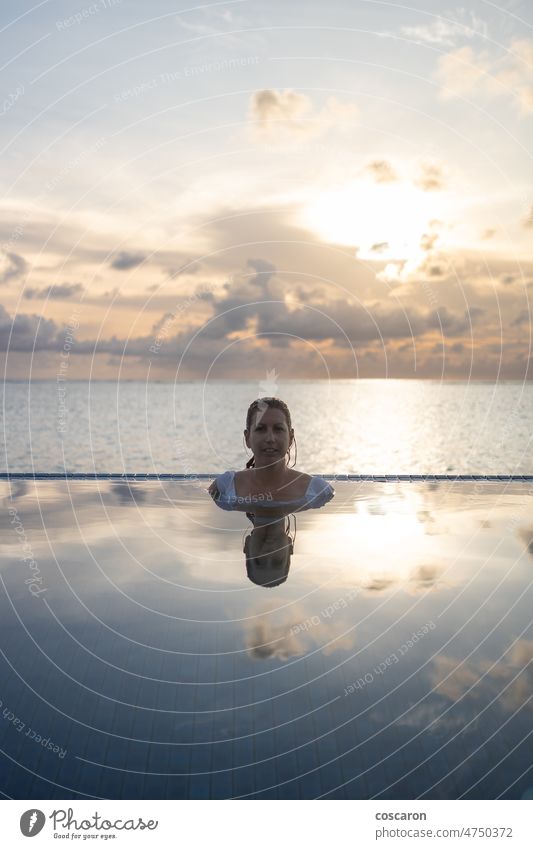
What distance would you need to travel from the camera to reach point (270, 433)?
29.7 ft

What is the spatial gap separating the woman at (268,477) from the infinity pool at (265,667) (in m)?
1.37

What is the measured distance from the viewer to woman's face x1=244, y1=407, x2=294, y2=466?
9.02 m

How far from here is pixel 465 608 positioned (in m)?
5.61

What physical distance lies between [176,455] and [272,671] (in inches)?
1433

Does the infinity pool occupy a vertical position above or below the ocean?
below
